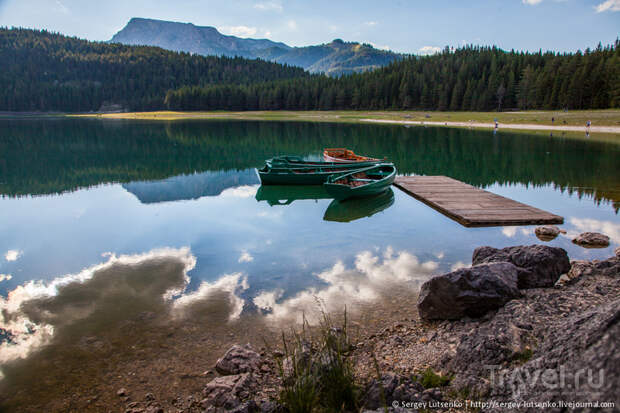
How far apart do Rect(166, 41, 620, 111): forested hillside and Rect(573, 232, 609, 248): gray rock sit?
288 ft

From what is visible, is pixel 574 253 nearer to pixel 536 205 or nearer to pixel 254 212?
pixel 536 205

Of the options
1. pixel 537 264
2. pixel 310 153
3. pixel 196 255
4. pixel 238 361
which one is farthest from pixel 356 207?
pixel 310 153

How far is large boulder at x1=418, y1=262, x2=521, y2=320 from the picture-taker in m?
6.98

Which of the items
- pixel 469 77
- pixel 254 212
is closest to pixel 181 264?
pixel 254 212

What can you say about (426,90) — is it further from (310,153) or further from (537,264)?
(537,264)

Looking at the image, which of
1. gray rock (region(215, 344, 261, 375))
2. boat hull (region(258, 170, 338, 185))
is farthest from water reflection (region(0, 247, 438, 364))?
boat hull (region(258, 170, 338, 185))

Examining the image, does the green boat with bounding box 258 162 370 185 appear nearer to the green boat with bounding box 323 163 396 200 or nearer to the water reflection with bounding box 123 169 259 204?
the green boat with bounding box 323 163 396 200

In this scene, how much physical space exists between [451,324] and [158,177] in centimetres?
2502

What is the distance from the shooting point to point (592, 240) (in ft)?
41.5

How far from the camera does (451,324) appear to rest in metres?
7.13

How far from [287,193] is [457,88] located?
111m

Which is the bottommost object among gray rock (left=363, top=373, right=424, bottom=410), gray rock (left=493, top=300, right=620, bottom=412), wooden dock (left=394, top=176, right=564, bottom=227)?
gray rock (left=363, top=373, right=424, bottom=410)

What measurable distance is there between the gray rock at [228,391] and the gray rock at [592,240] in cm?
1224

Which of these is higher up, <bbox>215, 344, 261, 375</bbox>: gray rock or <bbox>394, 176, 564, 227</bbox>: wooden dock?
<bbox>394, 176, 564, 227</bbox>: wooden dock
